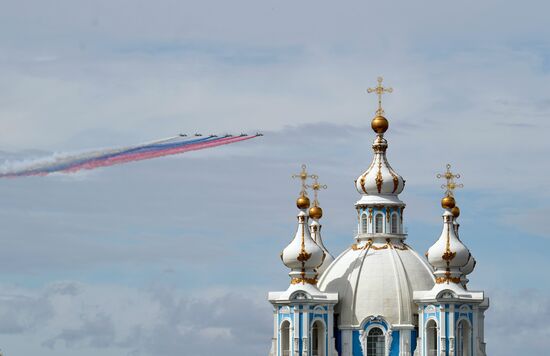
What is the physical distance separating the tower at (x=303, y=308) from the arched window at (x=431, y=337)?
5.90m

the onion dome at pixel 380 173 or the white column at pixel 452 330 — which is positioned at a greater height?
the onion dome at pixel 380 173

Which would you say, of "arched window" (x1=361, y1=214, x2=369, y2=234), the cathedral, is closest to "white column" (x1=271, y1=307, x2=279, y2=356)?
the cathedral

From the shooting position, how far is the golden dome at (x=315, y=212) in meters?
145

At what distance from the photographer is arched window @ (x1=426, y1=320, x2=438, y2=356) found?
134 meters

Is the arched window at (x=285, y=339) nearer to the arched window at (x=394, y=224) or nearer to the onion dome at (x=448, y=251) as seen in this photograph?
the arched window at (x=394, y=224)

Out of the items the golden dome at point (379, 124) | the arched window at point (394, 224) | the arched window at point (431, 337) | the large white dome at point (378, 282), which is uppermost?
the golden dome at point (379, 124)

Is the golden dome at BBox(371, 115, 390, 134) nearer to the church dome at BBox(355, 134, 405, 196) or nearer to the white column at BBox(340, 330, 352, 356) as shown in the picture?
the church dome at BBox(355, 134, 405, 196)

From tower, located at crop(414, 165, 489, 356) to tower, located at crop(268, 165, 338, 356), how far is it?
226 inches

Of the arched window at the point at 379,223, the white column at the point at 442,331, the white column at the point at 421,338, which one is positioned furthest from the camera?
the arched window at the point at 379,223

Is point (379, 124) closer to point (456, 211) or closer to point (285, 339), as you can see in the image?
point (456, 211)

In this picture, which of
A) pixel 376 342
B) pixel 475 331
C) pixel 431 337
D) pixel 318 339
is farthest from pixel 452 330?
pixel 318 339

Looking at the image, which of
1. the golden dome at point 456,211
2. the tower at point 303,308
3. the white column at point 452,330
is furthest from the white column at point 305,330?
the golden dome at point 456,211

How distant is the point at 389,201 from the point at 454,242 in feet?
19.6

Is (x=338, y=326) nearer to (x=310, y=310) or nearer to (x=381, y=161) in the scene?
(x=310, y=310)
